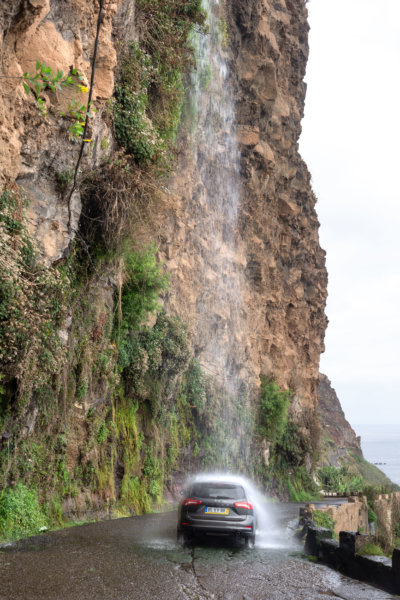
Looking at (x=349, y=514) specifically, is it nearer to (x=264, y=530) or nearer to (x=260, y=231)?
(x=264, y=530)

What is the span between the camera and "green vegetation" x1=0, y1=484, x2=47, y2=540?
9.00 metres

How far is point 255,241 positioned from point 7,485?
24771 mm

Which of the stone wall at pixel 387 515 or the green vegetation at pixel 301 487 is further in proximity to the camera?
the green vegetation at pixel 301 487

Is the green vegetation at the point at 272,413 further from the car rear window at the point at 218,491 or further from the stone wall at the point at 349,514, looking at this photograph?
the car rear window at the point at 218,491

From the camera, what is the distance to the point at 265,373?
33750 millimetres

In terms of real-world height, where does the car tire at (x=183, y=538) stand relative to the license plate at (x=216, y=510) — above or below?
below

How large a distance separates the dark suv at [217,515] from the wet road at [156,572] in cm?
34

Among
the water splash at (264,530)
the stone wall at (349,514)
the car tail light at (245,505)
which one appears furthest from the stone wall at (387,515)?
the car tail light at (245,505)

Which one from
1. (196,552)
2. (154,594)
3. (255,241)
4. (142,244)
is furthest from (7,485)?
(255,241)

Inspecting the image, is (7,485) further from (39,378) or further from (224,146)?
(224,146)

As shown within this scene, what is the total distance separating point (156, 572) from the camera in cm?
709

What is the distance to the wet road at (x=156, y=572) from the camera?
606 centimetres

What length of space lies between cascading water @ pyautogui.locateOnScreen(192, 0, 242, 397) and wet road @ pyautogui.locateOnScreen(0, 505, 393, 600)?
1542cm

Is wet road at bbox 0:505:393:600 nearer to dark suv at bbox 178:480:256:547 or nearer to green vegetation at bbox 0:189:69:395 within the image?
dark suv at bbox 178:480:256:547
